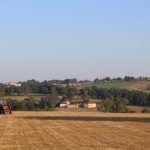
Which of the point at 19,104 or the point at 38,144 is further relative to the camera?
the point at 19,104

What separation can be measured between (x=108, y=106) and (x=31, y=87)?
52.7m

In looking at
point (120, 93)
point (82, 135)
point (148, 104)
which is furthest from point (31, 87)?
point (82, 135)

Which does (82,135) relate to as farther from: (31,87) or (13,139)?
(31,87)

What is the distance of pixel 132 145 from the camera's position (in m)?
19.4

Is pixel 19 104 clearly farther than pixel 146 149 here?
Yes

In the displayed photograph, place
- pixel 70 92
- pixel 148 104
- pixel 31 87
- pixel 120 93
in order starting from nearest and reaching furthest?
pixel 148 104 < pixel 120 93 < pixel 70 92 < pixel 31 87

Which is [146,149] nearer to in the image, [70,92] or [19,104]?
[19,104]

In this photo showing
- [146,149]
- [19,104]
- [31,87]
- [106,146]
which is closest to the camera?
[146,149]

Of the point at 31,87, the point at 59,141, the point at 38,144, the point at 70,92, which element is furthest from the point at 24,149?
the point at 31,87

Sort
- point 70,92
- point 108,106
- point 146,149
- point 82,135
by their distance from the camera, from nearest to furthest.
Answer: point 146,149 < point 82,135 < point 108,106 < point 70,92

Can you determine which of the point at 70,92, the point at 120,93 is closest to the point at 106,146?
the point at 120,93

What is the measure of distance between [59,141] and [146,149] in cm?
452

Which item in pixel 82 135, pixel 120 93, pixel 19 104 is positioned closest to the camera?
pixel 82 135

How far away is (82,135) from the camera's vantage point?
24.2 m
